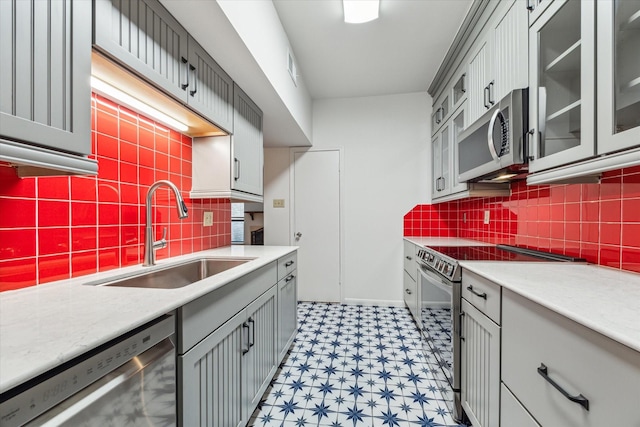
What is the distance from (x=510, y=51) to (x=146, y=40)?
1.81 meters

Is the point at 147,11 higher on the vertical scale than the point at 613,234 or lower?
higher

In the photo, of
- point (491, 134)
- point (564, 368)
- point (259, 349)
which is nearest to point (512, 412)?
point (564, 368)

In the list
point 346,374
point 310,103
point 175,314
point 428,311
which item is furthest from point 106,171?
point 310,103

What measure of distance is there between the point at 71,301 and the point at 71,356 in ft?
1.38

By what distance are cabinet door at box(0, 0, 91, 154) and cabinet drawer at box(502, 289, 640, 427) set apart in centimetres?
148

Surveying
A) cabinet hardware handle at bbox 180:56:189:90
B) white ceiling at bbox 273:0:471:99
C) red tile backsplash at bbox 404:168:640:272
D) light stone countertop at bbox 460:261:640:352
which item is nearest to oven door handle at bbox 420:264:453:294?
light stone countertop at bbox 460:261:640:352

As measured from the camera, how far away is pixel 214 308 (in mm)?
1099

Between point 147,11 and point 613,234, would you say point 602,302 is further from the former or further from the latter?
point 147,11

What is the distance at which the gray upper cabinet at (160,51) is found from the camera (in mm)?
968

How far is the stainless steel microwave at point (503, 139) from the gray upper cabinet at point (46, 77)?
5.74ft

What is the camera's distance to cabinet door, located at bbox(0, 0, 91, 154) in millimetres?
667

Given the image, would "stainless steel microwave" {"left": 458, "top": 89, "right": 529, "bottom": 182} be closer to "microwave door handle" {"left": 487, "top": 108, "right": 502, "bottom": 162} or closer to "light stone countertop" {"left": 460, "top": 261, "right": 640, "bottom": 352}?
"microwave door handle" {"left": 487, "top": 108, "right": 502, "bottom": 162}

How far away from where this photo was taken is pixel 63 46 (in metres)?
0.78

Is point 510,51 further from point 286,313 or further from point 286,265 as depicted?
point 286,313
